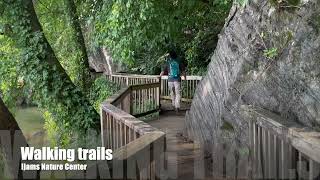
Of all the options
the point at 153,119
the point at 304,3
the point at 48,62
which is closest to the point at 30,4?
the point at 48,62

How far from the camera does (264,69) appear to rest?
20.9 feet

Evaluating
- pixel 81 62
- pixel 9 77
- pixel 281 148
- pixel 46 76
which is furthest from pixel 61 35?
pixel 281 148

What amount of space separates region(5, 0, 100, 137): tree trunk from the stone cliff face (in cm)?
393

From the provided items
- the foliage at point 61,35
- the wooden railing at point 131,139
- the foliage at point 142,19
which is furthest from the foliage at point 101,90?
the wooden railing at point 131,139

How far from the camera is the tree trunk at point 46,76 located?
11.8m

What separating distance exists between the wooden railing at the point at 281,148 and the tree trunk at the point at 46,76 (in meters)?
6.83

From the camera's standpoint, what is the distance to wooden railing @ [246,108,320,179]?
3.83 m

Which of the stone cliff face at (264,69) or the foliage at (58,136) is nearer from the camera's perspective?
the stone cliff face at (264,69)

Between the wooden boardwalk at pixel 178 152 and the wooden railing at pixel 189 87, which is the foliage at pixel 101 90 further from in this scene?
the wooden boardwalk at pixel 178 152

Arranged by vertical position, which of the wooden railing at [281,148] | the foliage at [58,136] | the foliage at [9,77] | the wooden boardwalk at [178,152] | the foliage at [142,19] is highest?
the foliage at [142,19]

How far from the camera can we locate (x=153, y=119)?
13414 millimetres

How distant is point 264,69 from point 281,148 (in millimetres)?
2017

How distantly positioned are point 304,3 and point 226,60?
9.02ft

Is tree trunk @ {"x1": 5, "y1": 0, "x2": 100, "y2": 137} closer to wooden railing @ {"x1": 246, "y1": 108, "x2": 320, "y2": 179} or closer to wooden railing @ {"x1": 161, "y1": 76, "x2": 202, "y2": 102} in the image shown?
wooden railing @ {"x1": 161, "y1": 76, "x2": 202, "y2": 102}
